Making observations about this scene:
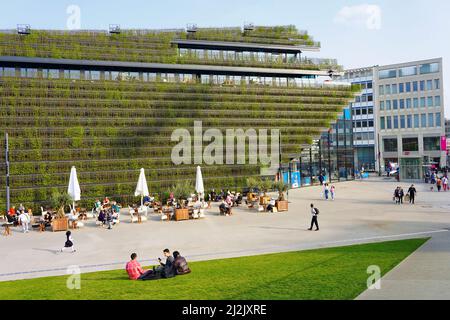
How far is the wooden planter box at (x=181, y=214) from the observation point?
102 ft

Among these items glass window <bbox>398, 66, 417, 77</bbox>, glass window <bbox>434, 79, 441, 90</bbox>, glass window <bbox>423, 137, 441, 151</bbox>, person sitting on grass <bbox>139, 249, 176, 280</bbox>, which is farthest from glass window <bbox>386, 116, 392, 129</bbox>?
person sitting on grass <bbox>139, 249, 176, 280</bbox>

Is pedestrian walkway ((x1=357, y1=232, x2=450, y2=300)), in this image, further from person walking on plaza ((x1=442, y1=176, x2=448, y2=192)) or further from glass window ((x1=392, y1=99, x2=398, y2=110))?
glass window ((x1=392, y1=99, x2=398, y2=110))

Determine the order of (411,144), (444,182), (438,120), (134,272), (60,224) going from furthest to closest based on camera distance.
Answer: (411,144) → (438,120) → (444,182) → (60,224) → (134,272)

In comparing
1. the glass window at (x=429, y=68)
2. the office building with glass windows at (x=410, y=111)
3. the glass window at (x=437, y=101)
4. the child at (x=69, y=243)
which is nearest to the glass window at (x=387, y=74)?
the office building with glass windows at (x=410, y=111)

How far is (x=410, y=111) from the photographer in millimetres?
86875

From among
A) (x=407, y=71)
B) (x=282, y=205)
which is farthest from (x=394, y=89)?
(x=282, y=205)

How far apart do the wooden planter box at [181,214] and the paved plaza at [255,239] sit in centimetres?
100

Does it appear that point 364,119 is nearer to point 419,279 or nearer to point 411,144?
point 411,144

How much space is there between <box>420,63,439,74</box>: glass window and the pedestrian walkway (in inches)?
2911

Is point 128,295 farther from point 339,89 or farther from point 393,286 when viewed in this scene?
point 339,89

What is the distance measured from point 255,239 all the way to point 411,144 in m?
72.7

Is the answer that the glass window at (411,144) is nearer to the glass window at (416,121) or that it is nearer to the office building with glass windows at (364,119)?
the glass window at (416,121)

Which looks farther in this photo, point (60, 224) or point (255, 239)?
point (60, 224)

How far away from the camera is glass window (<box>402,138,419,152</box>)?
282 ft
